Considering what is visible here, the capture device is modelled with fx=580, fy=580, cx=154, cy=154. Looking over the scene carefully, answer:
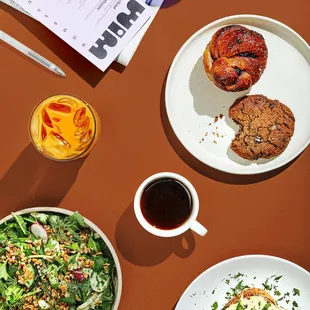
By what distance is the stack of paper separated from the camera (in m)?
1.39

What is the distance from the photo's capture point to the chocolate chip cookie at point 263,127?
4.50ft

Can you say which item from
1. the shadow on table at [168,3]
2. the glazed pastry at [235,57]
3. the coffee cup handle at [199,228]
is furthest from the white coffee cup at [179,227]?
the shadow on table at [168,3]

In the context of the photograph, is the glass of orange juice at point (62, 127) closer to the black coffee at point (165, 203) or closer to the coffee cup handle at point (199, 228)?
the black coffee at point (165, 203)

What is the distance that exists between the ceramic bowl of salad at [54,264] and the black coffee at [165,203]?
12 cm

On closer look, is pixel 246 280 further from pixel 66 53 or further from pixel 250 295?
pixel 66 53

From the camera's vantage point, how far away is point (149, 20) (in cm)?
141

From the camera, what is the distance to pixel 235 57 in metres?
1.34

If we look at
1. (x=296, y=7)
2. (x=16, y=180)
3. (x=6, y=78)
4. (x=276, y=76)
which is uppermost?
(x=296, y=7)

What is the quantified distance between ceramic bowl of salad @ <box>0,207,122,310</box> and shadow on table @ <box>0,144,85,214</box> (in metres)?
0.07

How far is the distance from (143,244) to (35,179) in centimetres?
31

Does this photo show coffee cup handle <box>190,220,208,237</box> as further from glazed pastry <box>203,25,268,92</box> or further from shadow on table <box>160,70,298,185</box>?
glazed pastry <box>203,25,268,92</box>

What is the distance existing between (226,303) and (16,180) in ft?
1.96

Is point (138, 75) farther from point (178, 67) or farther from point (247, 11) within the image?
point (247, 11)

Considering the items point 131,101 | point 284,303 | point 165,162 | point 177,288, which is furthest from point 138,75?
point 284,303
